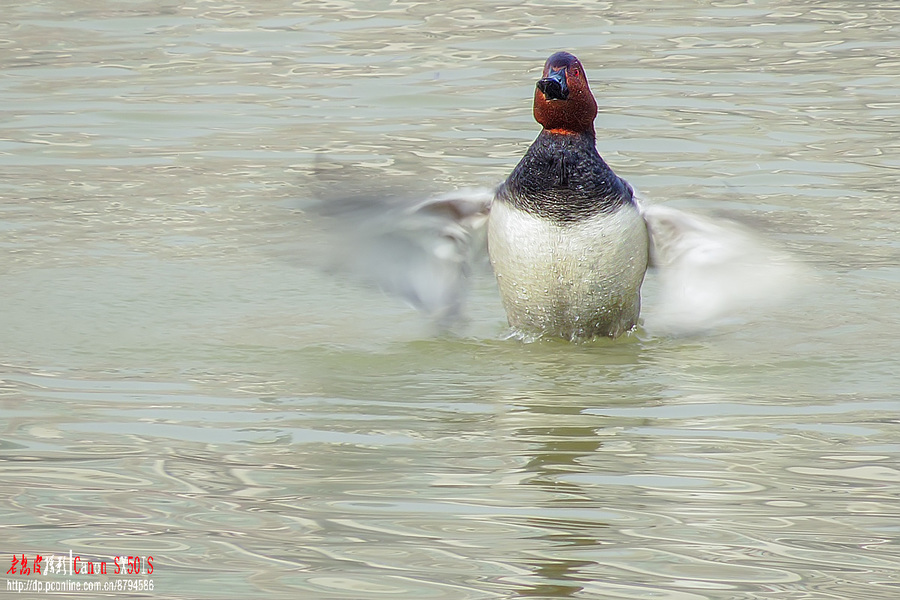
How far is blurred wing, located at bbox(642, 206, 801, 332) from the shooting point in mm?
6516

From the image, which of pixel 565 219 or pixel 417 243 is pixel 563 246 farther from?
pixel 417 243

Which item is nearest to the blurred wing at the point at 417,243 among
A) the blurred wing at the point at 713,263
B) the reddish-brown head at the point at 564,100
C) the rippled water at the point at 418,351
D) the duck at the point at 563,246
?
the duck at the point at 563,246

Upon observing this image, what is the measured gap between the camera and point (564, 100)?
632 cm

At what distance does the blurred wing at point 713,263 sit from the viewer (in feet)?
21.4

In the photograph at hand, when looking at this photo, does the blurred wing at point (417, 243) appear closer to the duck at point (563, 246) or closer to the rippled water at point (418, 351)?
the duck at point (563, 246)

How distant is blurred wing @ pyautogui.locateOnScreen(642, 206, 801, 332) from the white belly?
120mm

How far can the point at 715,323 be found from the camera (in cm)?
698

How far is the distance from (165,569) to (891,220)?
17.9ft

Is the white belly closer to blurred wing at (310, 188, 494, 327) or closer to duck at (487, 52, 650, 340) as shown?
duck at (487, 52, 650, 340)

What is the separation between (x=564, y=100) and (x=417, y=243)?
972 millimetres

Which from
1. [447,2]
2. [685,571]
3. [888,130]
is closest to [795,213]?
[888,130]

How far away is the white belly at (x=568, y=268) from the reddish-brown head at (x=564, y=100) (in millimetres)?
391

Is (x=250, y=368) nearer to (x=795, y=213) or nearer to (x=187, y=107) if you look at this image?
(x=795, y=213)

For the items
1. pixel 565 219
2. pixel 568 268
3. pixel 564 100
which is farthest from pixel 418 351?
pixel 564 100
